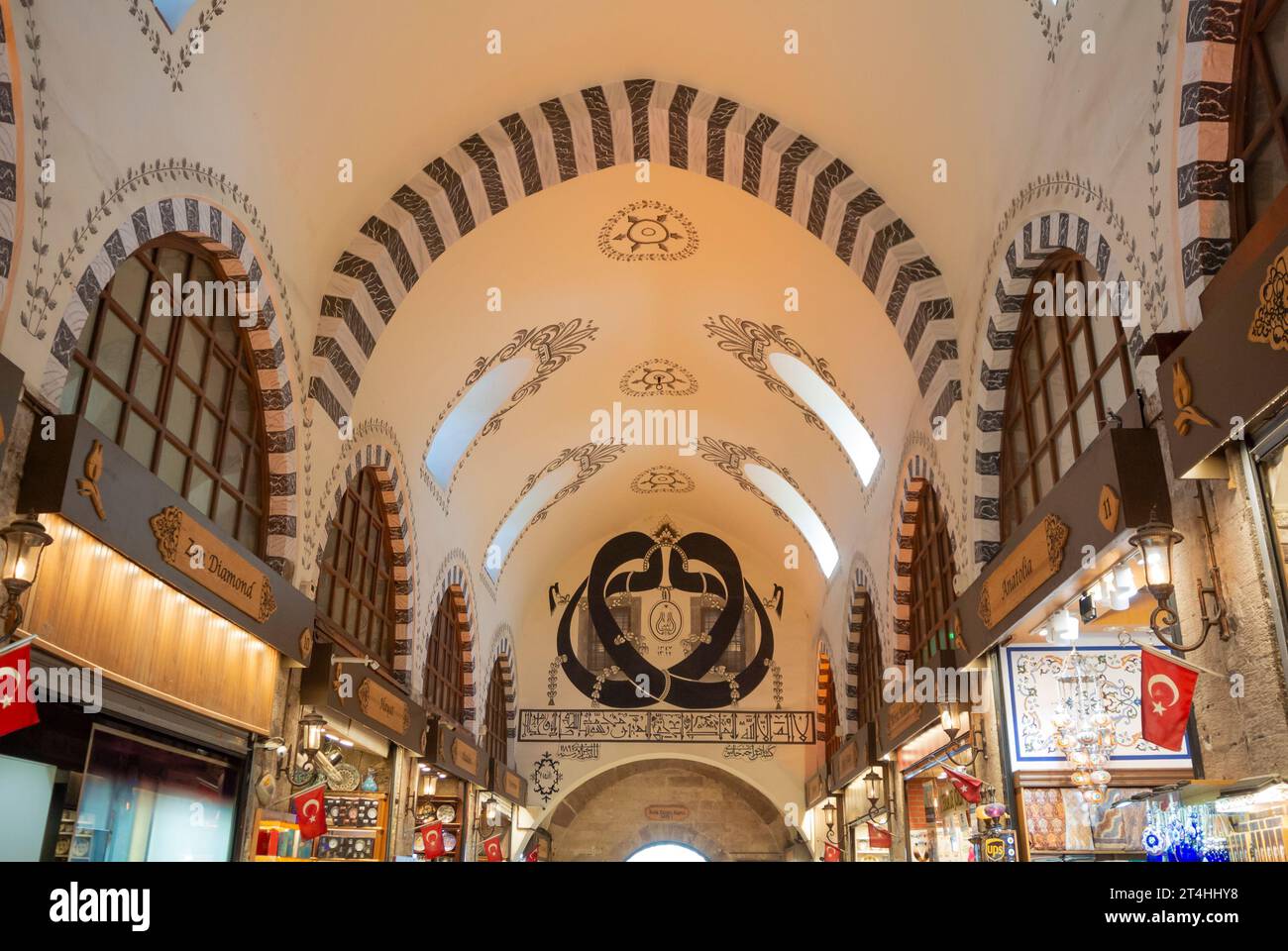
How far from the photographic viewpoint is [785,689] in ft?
55.3

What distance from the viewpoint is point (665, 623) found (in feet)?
56.2

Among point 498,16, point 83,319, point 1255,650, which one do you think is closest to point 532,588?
point 498,16

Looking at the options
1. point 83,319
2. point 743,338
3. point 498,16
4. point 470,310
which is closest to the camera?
point 83,319

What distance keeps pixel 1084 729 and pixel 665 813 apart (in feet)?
39.8

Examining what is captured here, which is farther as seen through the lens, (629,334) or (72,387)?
(629,334)

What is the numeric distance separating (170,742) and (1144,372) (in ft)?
17.0

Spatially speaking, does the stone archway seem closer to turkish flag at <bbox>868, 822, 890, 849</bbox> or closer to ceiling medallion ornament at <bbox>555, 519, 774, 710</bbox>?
ceiling medallion ornament at <bbox>555, 519, 774, 710</bbox>

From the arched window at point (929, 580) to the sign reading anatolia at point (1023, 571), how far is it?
77.6 inches

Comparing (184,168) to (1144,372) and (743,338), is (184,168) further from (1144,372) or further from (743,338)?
(743,338)

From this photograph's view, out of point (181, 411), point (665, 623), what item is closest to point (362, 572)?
point (181, 411)

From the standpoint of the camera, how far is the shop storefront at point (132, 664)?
14.1 feet

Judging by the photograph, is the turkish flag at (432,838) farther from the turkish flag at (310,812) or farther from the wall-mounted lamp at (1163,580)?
the wall-mounted lamp at (1163,580)

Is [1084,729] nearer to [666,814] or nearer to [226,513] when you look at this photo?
[226,513]

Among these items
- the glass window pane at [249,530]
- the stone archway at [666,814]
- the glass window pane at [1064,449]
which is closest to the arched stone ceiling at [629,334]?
the glass window pane at [249,530]
